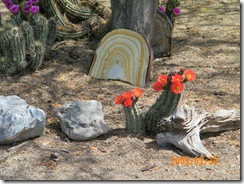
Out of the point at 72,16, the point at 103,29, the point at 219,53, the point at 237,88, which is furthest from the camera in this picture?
the point at 72,16

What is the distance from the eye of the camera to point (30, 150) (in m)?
4.21

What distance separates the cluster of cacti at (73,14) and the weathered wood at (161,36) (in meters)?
0.97

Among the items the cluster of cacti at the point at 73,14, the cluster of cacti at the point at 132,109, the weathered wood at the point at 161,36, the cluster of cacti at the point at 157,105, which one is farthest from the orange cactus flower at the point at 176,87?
Result: the cluster of cacti at the point at 73,14

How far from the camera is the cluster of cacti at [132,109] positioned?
412 cm

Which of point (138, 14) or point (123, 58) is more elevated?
point (138, 14)

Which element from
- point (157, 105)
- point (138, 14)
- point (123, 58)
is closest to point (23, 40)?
point (123, 58)

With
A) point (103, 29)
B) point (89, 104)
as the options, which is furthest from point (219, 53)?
point (89, 104)

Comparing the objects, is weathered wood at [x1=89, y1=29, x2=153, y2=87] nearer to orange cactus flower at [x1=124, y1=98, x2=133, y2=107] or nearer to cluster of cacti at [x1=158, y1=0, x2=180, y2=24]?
cluster of cacti at [x1=158, y1=0, x2=180, y2=24]

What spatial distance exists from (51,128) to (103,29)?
6.45 feet

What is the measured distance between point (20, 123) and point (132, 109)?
0.90 m

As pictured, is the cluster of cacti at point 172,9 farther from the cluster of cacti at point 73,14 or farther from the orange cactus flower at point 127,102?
the orange cactus flower at point 127,102

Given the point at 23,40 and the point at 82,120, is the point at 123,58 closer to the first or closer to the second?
the point at 23,40

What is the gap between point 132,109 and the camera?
13.8 feet

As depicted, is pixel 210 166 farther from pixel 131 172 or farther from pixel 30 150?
pixel 30 150
